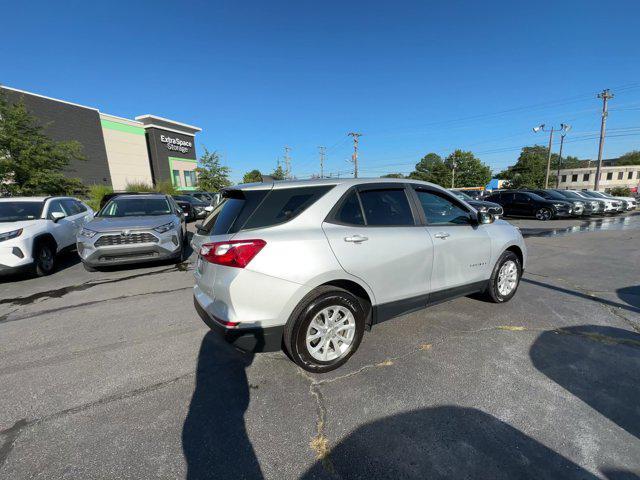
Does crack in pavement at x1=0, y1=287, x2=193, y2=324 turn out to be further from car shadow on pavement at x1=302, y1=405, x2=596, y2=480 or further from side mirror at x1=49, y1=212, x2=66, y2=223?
car shadow on pavement at x1=302, y1=405, x2=596, y2=480

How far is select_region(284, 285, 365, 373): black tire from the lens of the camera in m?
2.54

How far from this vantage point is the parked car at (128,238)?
5555 millimetres

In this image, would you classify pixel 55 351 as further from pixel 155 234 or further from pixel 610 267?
pixel 610 267

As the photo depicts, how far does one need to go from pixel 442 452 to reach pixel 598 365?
1.98 meters

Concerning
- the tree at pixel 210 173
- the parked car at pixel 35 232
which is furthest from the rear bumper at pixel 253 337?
the tree at pixel 210 173

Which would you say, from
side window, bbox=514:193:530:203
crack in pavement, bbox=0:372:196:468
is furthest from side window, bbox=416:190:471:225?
side window, bbox=514:193:530:203

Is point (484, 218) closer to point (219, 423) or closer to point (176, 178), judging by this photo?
point (219, 423)

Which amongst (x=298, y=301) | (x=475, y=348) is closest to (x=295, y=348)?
(x=298, y=301)

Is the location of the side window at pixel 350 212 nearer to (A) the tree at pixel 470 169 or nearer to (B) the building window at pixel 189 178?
(B) the building window at pixel 189 178

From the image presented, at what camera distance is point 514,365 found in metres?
2.82

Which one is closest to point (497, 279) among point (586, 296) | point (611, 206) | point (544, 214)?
point (586, 296)

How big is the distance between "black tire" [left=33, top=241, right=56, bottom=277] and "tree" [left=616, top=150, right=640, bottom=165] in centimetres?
12805

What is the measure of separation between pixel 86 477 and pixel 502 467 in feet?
8.15

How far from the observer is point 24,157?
46.4ft
